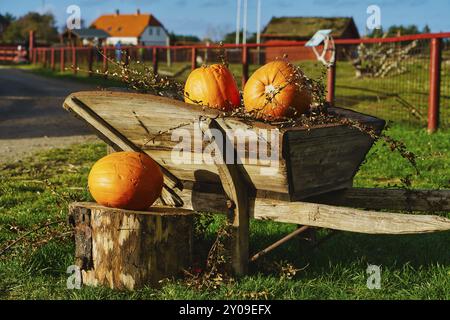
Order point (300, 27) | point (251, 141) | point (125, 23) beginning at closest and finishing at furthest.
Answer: point (251, 141) → point (300, 27) → point (125, 23)

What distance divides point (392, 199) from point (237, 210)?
3.24 feet

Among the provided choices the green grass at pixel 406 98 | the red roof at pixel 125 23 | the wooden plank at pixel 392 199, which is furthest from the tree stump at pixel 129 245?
the red roof at pixel 125 23

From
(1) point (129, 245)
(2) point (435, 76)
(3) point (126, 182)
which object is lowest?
(1) point (129, 245)

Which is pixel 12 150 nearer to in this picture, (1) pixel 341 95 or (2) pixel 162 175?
(2) pixel 162 175

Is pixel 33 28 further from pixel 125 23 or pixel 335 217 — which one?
pixel 335 217

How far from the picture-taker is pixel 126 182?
4188 millimetres

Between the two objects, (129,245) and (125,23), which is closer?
(129,245)

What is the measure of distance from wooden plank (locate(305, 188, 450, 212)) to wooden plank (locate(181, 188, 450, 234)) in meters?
0.36

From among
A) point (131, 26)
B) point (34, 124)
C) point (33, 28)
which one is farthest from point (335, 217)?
point (131, 26)

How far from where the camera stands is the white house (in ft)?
298

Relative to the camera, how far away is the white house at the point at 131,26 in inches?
3570

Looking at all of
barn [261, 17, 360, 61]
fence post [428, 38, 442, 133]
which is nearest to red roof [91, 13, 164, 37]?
barn [261, 17, 360, 61]

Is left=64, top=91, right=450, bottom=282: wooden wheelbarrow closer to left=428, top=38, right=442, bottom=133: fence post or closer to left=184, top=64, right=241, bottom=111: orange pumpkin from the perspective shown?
left=184, top=64, right=241, bottom=111: orange pumpkin

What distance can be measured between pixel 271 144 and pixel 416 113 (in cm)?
926
